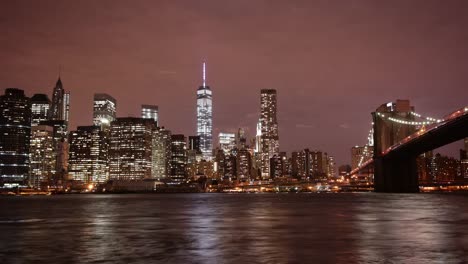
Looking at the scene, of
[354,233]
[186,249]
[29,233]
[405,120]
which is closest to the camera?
[186,249]

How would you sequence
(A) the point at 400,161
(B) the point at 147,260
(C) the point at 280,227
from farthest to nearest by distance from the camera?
(A) the point at 400,161, (C) the point at 280,227, (B) the point at 147,260

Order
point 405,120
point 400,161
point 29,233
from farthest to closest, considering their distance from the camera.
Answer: point 405,120, point 400,161, point 29,233

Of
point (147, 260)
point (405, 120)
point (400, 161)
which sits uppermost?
point (405, 120)

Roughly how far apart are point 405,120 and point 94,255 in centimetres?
10463

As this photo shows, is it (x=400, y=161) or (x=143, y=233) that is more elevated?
(x=400, y=161)

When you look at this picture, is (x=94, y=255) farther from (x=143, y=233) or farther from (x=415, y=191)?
(x=415, y=191)

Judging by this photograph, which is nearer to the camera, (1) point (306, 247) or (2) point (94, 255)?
(2) point (94, 255)

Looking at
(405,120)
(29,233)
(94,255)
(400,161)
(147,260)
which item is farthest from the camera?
(405,120)

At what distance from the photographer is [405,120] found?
11512 cm

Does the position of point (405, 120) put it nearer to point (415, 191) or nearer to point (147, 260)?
point (415, 191)

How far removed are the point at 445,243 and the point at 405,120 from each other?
9823cm

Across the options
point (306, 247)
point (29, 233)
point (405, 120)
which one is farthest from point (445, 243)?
→ point (405, 120)

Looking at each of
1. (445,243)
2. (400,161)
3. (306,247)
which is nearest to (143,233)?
(306,247)

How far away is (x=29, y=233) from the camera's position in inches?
1095
